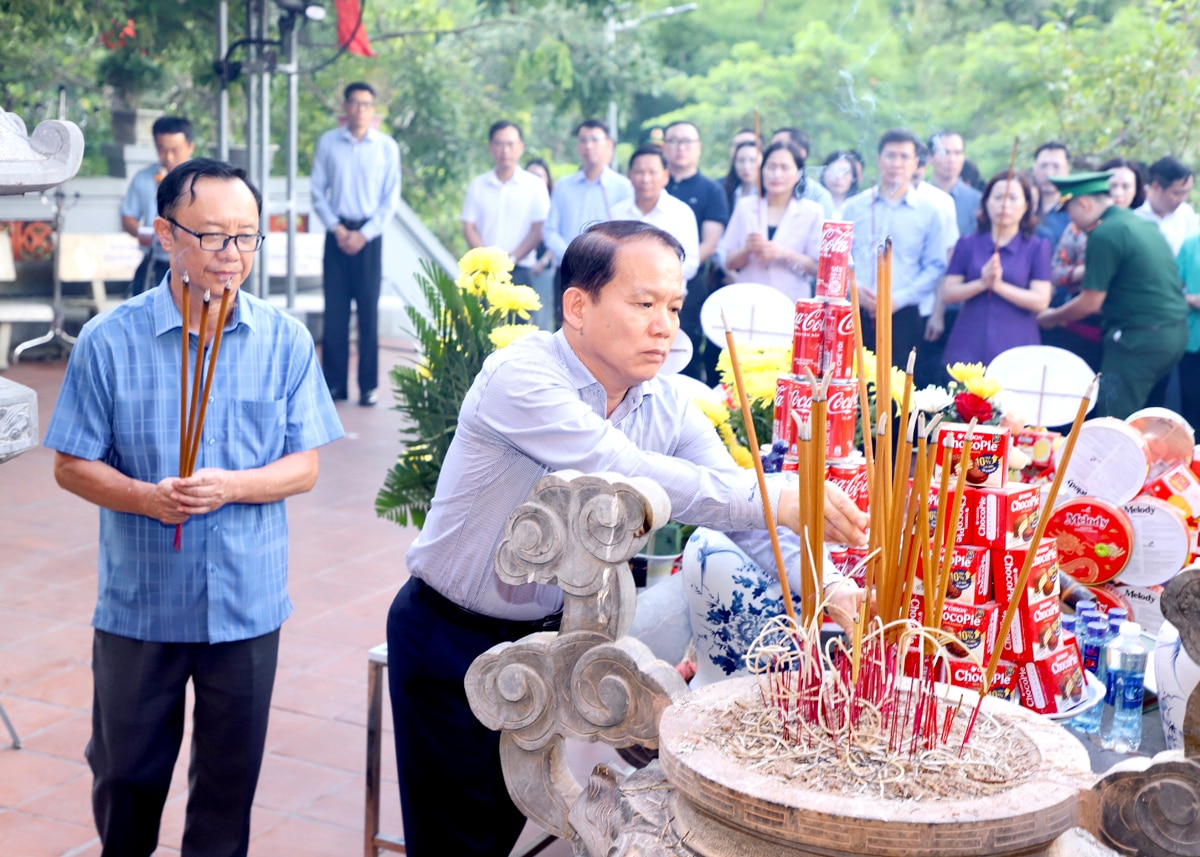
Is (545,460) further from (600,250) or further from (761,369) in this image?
(761,369)

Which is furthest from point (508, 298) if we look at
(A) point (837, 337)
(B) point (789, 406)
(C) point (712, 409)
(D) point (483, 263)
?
(A) point (837, 337)

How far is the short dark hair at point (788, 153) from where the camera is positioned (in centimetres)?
590

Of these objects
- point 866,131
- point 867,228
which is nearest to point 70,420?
point 867,228

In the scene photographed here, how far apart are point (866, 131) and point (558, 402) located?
413 inches

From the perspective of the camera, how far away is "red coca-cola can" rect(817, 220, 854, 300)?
2.18 metres

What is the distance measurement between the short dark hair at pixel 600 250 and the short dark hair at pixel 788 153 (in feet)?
13.9

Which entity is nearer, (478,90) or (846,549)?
(846,549)

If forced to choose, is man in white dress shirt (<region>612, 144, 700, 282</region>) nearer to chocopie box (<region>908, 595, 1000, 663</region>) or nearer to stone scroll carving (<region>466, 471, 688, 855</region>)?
chocopie box (<region>908, 595, 1000, 663</region>)

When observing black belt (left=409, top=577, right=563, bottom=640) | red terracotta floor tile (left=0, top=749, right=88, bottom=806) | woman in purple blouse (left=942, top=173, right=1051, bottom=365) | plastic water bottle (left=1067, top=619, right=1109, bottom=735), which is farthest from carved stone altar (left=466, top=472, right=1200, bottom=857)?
woman in purple blouse (left=942, top=173, right=1051, bottom=365)

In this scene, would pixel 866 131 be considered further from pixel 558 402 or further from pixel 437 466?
pixel 558 402

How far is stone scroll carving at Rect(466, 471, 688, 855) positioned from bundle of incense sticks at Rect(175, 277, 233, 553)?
2.56ft

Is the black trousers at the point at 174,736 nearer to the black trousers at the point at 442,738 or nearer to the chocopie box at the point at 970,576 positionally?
the black trousers at the point at 442,738

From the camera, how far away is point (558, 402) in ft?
5.82

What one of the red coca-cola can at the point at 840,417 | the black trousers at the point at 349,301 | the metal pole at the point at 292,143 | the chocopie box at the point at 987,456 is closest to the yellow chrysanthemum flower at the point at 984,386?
the red coca-cola can at the point at 840,417
